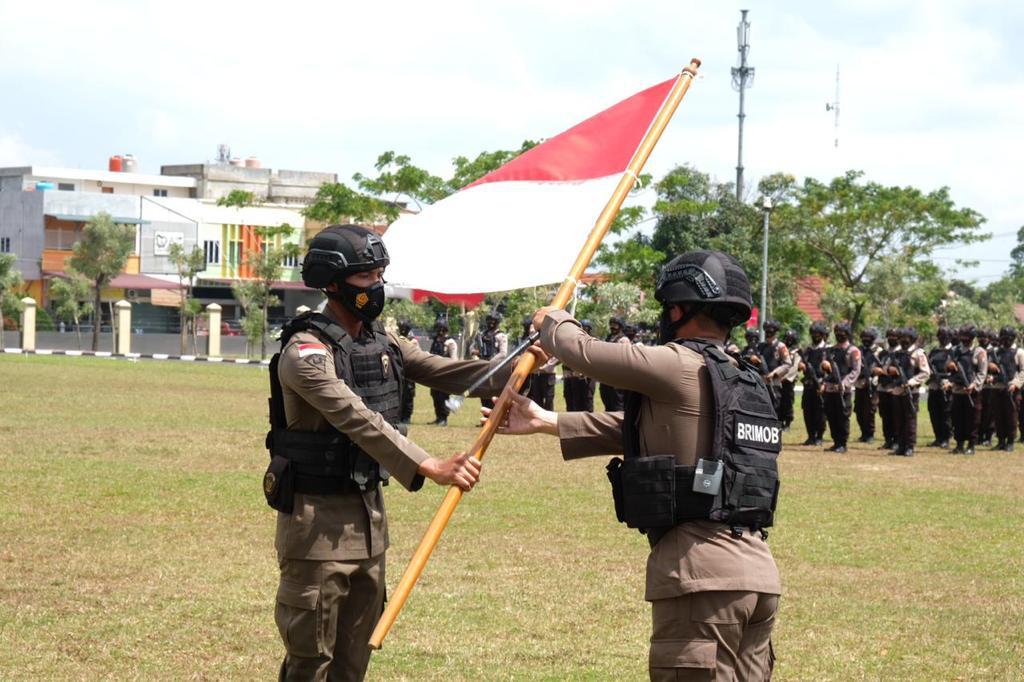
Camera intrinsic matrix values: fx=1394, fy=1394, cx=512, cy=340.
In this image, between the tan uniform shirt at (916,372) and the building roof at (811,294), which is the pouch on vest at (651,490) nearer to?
the tan uniform shirt at (916,372)

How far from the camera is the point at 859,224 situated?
55.8 metres

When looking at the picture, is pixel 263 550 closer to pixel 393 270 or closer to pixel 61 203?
pixel 393 270

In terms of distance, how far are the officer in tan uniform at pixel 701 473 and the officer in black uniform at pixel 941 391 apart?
65.3 ft

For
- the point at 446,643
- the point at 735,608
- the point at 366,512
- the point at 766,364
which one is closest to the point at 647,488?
the point at 735,608

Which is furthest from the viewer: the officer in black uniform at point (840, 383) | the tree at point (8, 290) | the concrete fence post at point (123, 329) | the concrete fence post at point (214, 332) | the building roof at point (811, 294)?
the tree at point (8, 290)

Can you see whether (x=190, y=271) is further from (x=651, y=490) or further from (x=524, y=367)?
(x=651, y=490)

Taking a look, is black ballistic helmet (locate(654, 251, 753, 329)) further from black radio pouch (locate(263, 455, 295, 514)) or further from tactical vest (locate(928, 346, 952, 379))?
tactical vest (locate(928, 346, 952, 379))

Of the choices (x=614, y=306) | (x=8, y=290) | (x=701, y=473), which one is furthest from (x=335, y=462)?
(x=8, y=290)

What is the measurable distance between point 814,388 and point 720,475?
19382 mm

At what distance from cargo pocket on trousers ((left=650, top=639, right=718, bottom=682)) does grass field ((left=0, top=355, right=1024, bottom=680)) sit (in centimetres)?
284

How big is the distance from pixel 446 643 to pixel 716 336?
3772 millimetres

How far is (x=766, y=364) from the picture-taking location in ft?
80.1

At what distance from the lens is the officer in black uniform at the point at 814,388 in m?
23.5

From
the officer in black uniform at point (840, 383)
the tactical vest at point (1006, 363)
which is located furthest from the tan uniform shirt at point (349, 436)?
the tactical vest at point (1006, 363)
